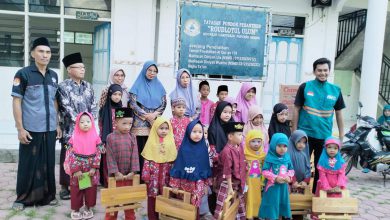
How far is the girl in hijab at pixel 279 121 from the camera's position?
4117 millimetres

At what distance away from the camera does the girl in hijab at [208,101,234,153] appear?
3.67 metres

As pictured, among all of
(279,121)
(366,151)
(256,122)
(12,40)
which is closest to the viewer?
(256,122)

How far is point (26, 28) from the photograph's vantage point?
702 centimetres

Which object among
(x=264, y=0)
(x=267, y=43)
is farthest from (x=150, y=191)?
(x=264, y=0)

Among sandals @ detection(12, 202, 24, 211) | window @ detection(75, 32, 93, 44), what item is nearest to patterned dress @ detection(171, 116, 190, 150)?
sandals @ detection(12, 202, 24, 211)

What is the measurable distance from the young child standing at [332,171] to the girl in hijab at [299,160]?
140 mm

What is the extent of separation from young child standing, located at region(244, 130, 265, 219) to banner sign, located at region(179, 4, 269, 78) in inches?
117

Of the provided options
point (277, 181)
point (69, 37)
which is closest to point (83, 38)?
point (69, 37)

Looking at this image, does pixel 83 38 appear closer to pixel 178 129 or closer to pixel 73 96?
pixel 73 96

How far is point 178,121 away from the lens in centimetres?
372

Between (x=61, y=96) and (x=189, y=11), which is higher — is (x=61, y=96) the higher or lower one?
the lower one

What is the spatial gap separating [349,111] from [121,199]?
29.8 ft

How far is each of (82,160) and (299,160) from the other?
6.89 ft

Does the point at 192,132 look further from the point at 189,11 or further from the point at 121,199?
the point at 189,11
